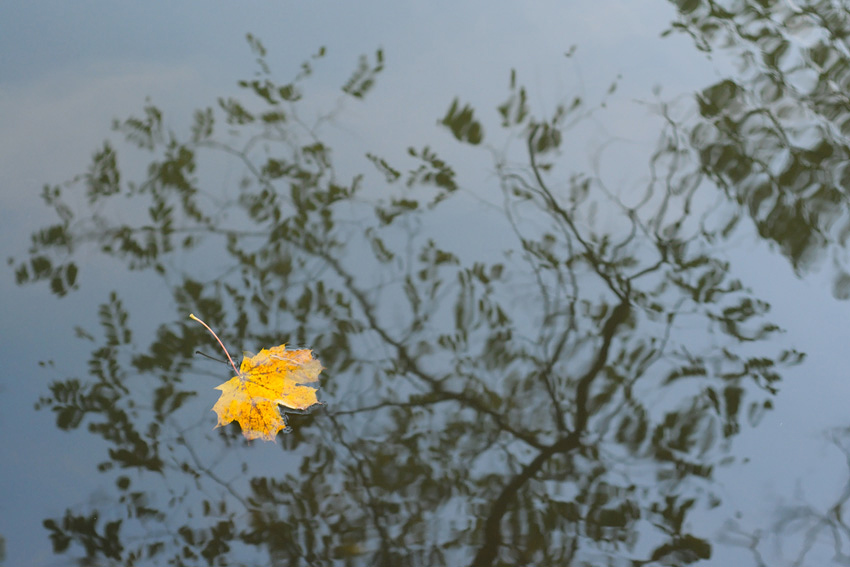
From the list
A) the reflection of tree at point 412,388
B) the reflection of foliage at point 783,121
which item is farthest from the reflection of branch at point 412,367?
the reflection of foliage at point 783,121

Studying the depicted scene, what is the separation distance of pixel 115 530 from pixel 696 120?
4.10 feet

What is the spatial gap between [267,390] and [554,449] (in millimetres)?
458

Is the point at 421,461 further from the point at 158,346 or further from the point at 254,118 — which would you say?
the point at 254,118

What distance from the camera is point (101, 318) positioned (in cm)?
119

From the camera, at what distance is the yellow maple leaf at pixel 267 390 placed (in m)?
1.12

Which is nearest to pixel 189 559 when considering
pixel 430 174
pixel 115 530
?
pixel 115 530

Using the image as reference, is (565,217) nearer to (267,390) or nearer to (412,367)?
(412,367)

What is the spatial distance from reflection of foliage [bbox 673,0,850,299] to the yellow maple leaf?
0.84 m

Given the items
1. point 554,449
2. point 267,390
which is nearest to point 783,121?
point 554,449

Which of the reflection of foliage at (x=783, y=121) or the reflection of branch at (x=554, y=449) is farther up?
the reflection of foliage at (x=783, y=121)

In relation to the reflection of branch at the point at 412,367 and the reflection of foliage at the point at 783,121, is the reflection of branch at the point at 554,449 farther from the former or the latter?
the reflection of foliage at the point at 783,121

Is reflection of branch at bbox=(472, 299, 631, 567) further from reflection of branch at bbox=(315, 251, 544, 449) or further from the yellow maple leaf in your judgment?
the yellow maple leaf

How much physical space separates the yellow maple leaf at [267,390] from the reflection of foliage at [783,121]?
0.84m

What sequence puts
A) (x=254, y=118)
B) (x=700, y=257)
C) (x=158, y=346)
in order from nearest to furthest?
(x=158, y=346), (x=700, y=257), (x=254, y=118)
